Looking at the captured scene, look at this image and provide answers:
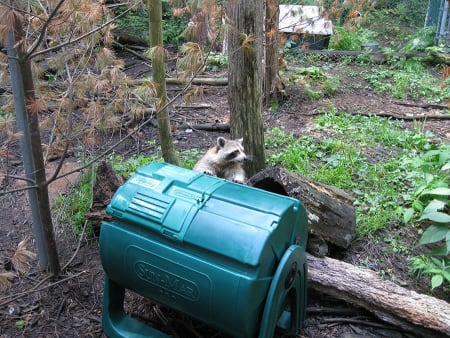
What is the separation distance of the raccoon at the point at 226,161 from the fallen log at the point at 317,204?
670 mm

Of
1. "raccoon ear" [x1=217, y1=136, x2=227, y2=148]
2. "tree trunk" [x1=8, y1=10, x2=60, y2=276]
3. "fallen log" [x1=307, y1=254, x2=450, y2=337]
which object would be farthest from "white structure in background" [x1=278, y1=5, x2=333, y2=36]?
"tree trunk" [x1=8, y1=10, x2=60, y2=276]

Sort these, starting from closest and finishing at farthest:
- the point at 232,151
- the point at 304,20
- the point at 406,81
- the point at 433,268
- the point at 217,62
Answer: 1. the point at 433,268
2. the point at 232,151
3. the point at 304,20
4. the point at 406,81
5. the point at 217,62

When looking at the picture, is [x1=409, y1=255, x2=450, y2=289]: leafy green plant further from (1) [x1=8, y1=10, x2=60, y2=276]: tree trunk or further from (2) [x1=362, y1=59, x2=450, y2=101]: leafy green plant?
(2) [x1=362, y1=59, x2=450, y2=101]: leafy green plant

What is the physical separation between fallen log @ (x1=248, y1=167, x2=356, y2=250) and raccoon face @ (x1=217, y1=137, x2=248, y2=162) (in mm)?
661

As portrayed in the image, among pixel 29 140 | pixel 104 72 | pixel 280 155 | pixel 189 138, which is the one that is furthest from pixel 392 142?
pixel 29 140

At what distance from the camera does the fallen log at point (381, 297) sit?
8.84 ft

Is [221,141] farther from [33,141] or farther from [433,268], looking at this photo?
[433,268]

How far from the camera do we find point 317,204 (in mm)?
3264

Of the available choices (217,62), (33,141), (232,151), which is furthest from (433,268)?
(217,62)

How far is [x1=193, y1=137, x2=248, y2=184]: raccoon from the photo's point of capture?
3975mm

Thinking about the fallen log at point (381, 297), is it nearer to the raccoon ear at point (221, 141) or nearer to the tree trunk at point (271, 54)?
the raccoon ear at point (221, 141)

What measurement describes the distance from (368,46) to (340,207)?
6.40 m

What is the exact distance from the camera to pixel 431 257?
3.30 meters

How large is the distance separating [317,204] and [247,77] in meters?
1.43
